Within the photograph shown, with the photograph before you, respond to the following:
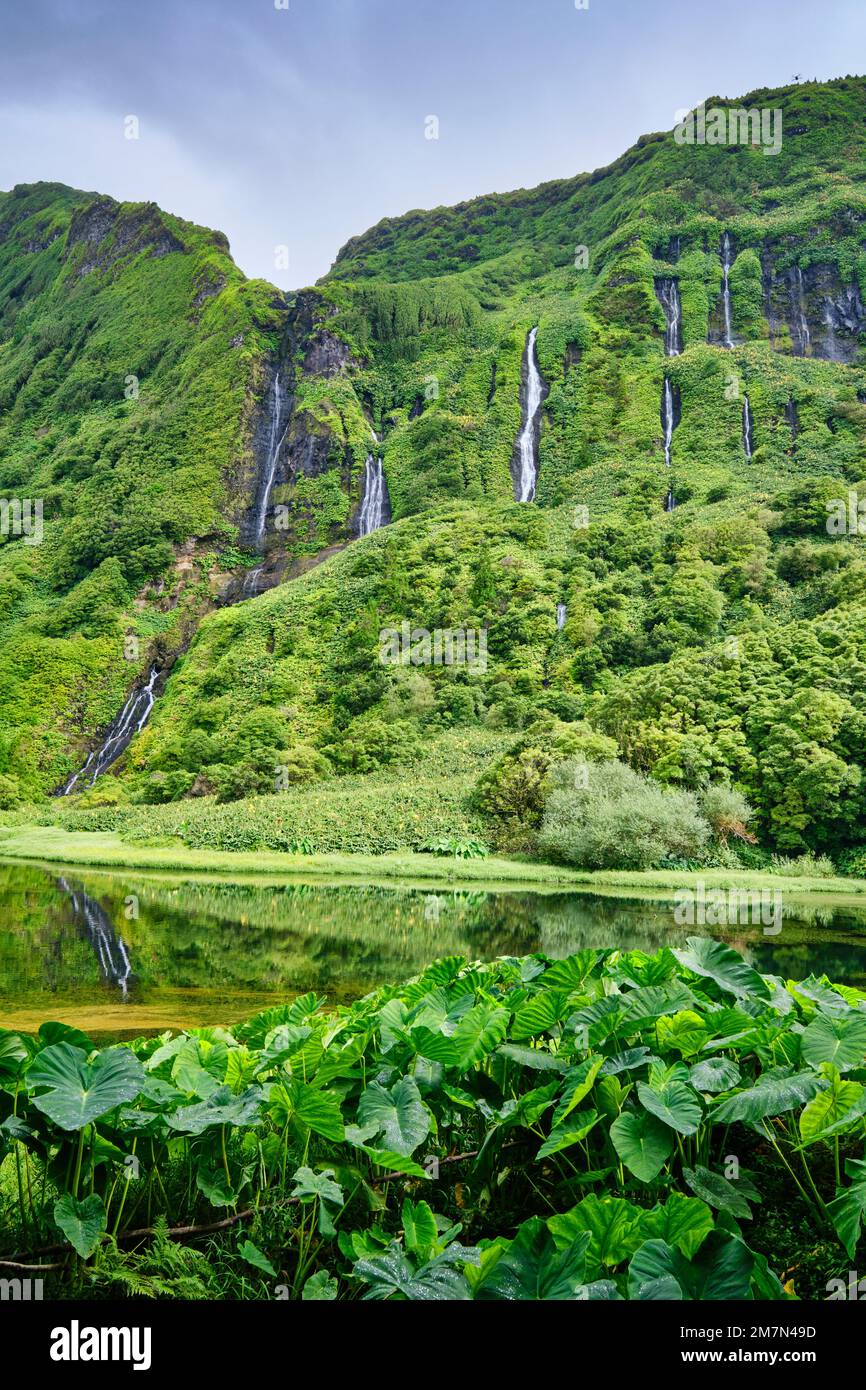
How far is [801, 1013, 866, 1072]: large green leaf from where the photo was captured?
240 centimetres

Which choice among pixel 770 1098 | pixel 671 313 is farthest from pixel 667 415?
pixel 770 1098

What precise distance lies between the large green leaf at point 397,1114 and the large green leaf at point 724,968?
1296 mm

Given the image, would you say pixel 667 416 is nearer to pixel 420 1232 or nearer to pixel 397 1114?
pixel 397 1114

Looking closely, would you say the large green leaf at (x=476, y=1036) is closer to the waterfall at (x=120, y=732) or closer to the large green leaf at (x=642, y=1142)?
the large green leaf at (x=642, y=1142)

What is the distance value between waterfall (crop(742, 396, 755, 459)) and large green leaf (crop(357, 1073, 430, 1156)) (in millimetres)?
61037

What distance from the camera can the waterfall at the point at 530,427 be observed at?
64.9 metres

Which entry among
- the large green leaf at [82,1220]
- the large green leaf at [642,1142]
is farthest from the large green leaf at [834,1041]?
the large green leaf at [82,1220]

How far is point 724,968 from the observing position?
3.25 metres

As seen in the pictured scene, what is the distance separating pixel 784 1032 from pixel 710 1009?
29 cm

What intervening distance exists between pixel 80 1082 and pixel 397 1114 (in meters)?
0.94

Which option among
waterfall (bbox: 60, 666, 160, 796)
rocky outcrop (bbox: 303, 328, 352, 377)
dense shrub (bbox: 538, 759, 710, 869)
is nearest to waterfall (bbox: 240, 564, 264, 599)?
waterfall (bbox: 60, 666, 160, 796)
